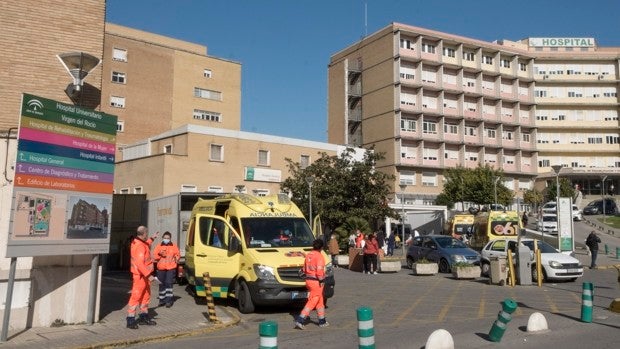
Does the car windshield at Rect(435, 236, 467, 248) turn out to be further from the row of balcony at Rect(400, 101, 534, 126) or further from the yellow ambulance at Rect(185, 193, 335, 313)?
the row of balcony at Rect(400, 101, 534, 126)

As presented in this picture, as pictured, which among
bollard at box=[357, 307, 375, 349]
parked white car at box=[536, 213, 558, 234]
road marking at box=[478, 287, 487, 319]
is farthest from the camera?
parked white car at box=[536, 213, 558, 234]

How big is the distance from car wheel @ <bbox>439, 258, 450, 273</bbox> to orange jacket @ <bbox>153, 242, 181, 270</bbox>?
44.0 ft

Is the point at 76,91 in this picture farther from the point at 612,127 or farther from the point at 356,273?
the point at 612,127

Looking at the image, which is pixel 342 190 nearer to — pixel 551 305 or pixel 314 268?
pixel 551 305

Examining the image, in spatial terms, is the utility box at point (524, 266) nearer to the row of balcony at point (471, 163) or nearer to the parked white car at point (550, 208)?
the parked white car at point (550, 208)

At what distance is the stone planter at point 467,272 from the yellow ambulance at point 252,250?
25.7 feet

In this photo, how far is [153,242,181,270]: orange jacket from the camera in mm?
13641

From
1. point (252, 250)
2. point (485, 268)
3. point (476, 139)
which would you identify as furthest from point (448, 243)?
point (476, 139)

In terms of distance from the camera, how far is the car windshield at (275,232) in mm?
13422

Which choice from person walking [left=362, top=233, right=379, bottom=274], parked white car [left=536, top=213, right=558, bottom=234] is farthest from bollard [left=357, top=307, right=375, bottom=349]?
parked white car [left=536, top=213, right=558, bottom=234]

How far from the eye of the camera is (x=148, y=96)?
53.9 metres

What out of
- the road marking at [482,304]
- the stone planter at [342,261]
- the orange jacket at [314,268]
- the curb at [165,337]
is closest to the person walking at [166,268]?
the curb at [165,337]

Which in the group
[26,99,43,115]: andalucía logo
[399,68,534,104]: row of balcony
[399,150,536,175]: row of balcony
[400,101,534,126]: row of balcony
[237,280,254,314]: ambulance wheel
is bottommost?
[237,280,254,314]: ambulance wheel

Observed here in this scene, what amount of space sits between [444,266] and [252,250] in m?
13.2
